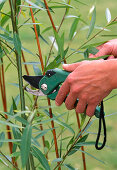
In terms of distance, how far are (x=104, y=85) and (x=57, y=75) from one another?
146 millimetres

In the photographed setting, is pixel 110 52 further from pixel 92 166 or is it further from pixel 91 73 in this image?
pixel 92 166

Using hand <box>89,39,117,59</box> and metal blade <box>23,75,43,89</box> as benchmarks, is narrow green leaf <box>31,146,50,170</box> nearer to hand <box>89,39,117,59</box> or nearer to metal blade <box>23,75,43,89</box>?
metal blade <box>23,75,43,89</box>

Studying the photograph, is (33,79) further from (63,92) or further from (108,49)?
(108,49)

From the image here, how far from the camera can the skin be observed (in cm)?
103

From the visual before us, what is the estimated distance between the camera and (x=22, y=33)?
4.12 meters

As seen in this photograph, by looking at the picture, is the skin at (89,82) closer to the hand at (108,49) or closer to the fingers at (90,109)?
the fingers at (90,109)

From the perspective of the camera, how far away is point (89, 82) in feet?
3.41

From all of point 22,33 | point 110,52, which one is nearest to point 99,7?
point 22,33

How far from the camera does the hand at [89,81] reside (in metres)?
1.03

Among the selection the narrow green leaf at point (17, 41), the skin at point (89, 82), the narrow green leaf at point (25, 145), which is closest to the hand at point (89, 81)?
the skin at point (89, 82)

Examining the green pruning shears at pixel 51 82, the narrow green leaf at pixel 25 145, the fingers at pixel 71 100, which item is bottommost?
the narrow green leaf at pixel 25 145

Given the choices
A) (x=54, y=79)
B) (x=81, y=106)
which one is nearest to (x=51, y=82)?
(x=54, y=79)

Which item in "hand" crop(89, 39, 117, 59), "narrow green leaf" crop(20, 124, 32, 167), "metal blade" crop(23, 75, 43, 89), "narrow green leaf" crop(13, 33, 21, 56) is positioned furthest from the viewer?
"hand" crop(89, 39, 117, 59)

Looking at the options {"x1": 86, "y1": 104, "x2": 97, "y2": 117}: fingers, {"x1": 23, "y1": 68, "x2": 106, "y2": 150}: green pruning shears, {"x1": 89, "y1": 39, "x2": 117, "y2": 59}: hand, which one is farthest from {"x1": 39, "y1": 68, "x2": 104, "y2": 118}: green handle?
{"x1": 89, "y1": 39, "x2": 117, "y2": 59}: hand
